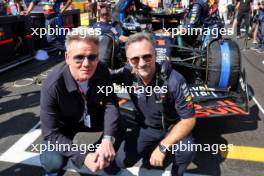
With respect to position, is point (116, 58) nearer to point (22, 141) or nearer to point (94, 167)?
point (22, 141)

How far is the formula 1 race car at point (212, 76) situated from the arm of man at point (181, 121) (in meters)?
0.72

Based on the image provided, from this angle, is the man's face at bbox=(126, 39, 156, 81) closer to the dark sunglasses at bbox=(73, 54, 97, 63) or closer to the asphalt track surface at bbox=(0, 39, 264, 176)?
the dark sunglasses at bbox=(73, 54, 97, 63)

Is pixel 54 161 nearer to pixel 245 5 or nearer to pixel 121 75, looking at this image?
pixel 121 75

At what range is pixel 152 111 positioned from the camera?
285 cm

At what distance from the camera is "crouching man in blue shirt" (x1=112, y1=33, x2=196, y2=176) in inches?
102

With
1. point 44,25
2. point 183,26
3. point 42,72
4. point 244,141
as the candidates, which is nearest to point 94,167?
point 244,141

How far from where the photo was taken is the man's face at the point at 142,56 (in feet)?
8.35

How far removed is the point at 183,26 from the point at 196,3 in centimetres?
38

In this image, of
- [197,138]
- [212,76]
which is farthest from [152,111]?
[212,76]

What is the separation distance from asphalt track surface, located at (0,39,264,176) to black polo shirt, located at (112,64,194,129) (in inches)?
24.3

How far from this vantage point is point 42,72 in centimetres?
693

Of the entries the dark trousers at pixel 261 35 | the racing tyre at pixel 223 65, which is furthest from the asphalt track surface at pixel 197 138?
the dark trousers at pixel 261 35

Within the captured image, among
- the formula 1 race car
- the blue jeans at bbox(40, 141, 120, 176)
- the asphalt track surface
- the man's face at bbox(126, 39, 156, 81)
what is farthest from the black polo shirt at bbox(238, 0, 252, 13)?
Result: the blue jeans at bbox(40, 141, 120, 176)

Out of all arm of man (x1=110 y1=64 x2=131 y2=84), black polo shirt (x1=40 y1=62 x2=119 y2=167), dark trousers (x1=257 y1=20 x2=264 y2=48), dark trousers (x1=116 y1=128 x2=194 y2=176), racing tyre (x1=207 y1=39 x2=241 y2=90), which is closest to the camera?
black polo shirt (x1=40 y1=62 x2=119 y2=167)
